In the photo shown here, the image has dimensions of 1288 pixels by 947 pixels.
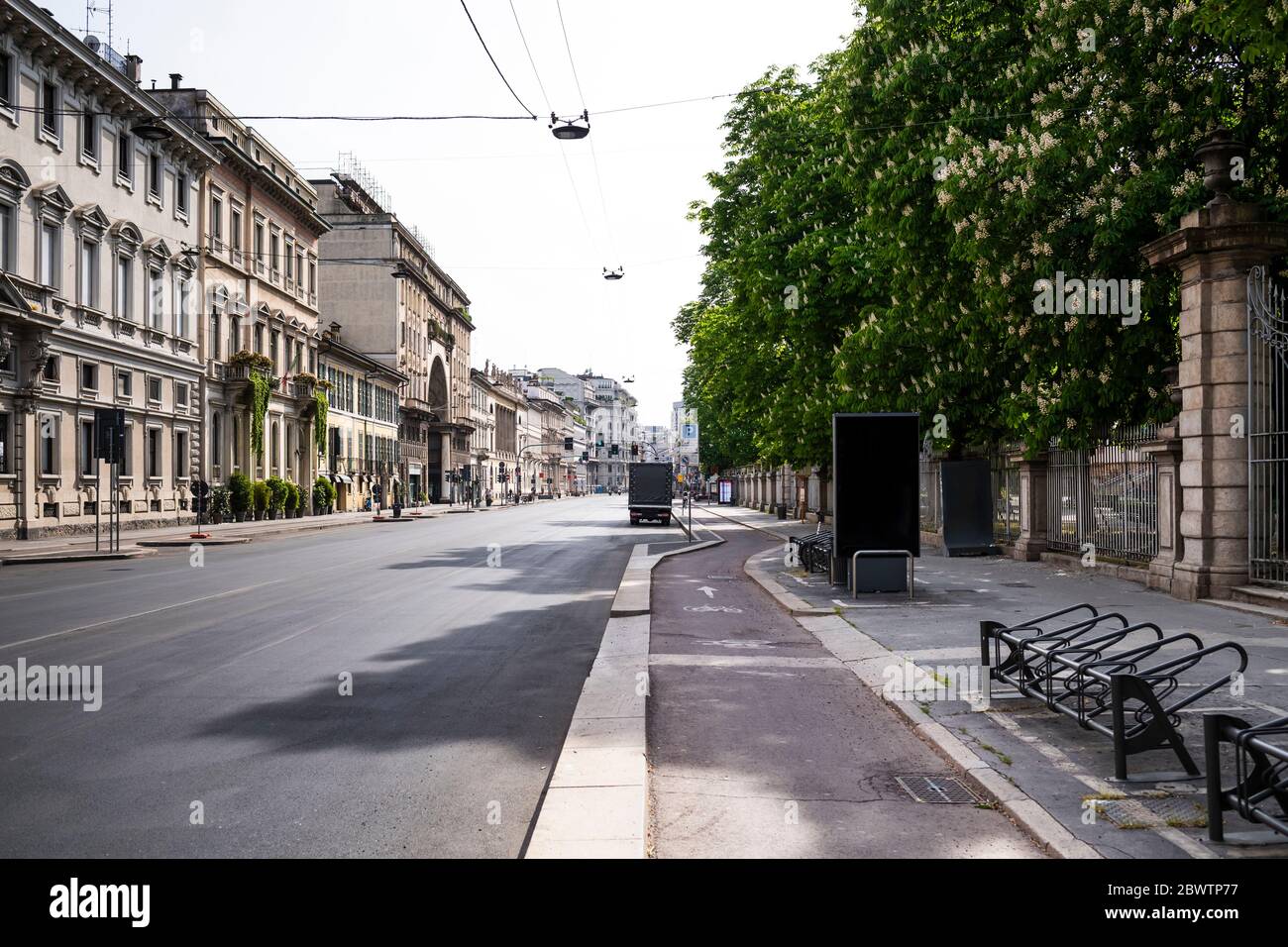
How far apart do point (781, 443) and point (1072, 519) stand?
12.3 meters

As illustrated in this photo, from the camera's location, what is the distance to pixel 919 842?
15.6 ft

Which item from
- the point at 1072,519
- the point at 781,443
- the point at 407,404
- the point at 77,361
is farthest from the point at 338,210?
Answer: the point at 1072,519

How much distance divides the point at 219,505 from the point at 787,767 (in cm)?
4201

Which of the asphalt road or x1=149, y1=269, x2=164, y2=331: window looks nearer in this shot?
the asphalt road

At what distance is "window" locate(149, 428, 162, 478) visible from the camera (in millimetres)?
39156

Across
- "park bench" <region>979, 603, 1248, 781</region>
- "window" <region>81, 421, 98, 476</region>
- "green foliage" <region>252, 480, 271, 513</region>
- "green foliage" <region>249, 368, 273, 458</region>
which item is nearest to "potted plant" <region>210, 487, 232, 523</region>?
"green foliage" <region>252, 480, 271, 513</region>

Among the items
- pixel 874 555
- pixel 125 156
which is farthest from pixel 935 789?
pixel 125 156

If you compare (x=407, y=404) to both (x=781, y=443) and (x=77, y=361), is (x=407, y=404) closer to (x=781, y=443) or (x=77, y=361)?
(x=77, y=361)

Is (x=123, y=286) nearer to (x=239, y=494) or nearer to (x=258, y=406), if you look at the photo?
(x=258, y=406)

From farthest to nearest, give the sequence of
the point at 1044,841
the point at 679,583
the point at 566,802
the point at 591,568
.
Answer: the point at 591,568 < the point at 679,583 < the point at 566,802 < the point at 1044,841

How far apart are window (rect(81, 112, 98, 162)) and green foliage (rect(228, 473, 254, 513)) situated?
14.9 meters

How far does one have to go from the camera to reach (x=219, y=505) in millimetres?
43438

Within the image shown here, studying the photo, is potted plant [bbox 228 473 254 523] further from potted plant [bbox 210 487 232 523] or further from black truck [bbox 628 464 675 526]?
black truck [bbox 628 464 675 526]

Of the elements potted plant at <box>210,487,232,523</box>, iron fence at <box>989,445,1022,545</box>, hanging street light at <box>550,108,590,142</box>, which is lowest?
potted plant at <box>210,487,232,523</box>
